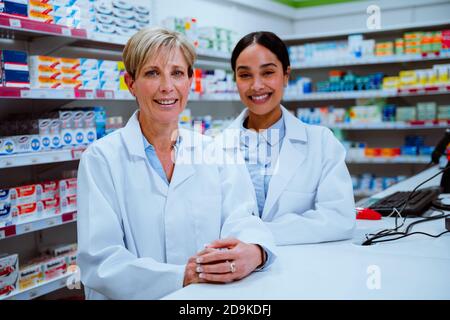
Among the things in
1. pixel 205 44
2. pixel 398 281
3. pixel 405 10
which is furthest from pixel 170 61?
pixel 405 10

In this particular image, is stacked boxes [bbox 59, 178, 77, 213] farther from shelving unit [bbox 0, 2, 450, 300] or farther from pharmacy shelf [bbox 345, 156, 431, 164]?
pharmacy shelf [bbox 345, 156, 431, 164]

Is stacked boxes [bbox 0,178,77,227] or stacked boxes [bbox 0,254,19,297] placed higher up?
stacked boxes [bbox 0,178,77,227]

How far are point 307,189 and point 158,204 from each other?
686 mm

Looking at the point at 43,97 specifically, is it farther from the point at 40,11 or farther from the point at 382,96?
the point at 382,96

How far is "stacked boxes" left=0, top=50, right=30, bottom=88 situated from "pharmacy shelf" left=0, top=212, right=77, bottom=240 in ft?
2.88

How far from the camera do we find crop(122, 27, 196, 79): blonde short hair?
4.99 feet

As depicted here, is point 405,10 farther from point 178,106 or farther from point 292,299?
point 292,299

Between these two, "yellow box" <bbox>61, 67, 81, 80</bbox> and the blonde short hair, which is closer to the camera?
the blonde short hair

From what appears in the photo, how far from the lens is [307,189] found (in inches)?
75.5

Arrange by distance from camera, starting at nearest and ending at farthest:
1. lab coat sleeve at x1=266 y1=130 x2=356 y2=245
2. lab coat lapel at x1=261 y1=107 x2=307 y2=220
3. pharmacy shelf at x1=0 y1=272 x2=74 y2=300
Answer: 1. lab coat sleeve at x1=266 y1=130 x2=356 y2=245
2. lab coat lapel at x1=261 y1=107 x2=307 y2=220
3. pharmacy shelf at x1=0 y1=272 x2=74 y2=300

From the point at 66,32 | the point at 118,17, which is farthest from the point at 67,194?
the point at 118,17

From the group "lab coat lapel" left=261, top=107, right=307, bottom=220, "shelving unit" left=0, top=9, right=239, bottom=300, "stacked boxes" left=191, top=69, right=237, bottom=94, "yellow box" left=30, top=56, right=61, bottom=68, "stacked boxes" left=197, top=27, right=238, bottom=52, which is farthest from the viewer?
"stacked boxes" left=197, top=27, right=238, bottom=52

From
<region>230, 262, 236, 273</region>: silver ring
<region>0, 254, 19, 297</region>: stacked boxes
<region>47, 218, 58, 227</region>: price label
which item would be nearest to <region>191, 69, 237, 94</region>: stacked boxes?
<region>47, 218, 58, 227</region>: price label
